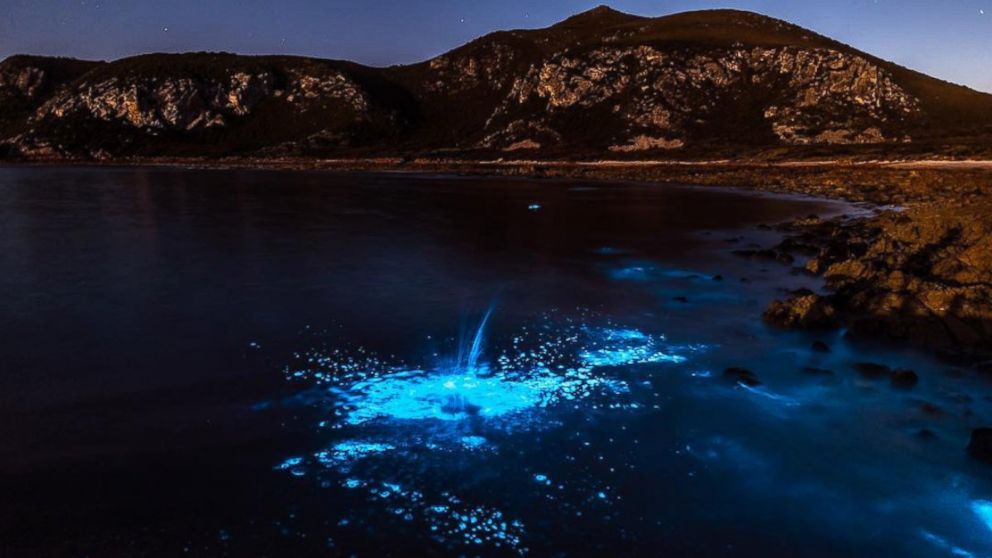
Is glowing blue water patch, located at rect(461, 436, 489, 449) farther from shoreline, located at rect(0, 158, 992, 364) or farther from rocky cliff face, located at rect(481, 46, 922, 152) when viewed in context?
rocky cliff face, located at rect(481, 46, 922, 152)

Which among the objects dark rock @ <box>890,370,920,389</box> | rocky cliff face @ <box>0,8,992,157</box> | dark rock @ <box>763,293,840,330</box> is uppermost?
rocky cliff face @ <box>0,8,992,157</box>

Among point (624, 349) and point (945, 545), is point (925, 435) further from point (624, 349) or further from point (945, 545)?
point (624, 349)

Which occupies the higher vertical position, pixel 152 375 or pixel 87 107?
pixel 87 107

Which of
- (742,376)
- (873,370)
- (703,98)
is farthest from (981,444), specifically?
(703,98)

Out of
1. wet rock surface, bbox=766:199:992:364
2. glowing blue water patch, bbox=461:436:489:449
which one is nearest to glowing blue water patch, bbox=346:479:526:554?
glowing blue water patch, bbox=461:436:489:449

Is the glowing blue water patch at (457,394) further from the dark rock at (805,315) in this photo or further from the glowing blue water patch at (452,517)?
the dark rock at (805,315)

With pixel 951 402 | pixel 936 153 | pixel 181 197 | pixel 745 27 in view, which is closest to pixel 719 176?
pixel 936 153

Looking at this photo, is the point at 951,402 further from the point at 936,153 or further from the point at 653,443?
the point at 936,153
